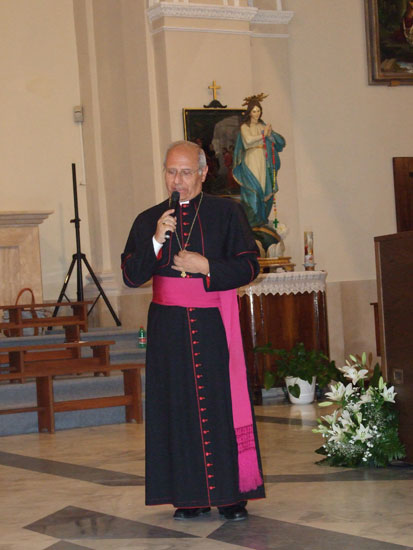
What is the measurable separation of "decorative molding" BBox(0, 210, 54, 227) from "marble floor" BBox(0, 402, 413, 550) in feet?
13.9

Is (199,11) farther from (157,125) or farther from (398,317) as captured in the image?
(398,317)

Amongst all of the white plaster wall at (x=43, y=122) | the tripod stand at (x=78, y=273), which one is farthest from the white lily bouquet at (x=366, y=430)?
the white plaster wall at (x=43, y=122)

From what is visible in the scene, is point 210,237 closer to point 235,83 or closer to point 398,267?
point 398,267

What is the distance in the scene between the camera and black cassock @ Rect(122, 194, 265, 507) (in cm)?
374

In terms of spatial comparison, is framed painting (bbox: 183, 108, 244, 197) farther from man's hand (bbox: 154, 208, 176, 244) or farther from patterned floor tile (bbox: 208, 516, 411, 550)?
patterned floor tile (bbox: 208, 516, 411, 550)

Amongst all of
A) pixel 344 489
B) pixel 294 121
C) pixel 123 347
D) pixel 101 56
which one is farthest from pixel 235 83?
pixel 344 489

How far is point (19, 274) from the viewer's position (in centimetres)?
984

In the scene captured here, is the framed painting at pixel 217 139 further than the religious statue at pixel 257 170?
Yes

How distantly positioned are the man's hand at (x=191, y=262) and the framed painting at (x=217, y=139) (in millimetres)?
5964

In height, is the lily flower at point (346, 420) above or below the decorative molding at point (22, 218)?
below

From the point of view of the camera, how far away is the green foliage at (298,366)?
25.3 ft

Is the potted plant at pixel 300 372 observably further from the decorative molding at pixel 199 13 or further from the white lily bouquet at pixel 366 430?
the decorative molding at pixel 199 13

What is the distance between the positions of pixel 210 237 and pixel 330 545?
4.51 feet

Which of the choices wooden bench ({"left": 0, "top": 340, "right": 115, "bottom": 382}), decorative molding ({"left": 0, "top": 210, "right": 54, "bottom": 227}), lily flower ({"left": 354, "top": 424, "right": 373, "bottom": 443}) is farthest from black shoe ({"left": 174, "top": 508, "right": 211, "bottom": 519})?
decorative molding ({"left": 0, "top": 210, "right": 54, "bottom": 227})
